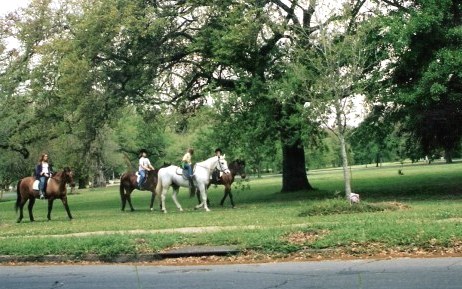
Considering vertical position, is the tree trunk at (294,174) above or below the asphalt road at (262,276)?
above

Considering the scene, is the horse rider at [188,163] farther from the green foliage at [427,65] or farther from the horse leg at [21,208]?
the green foliage at [427,65]

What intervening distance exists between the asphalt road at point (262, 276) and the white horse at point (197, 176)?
13.7 metres

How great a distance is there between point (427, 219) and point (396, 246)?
151 inches

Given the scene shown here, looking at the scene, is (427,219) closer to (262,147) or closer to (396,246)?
(396,246)

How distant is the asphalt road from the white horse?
13.7 meters

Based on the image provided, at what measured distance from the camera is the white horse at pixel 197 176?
1052 inches

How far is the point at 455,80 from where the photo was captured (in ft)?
85.3

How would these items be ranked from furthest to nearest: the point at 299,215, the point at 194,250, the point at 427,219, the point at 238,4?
the point at 238,4 < the point at 299,215 < the point at 427,219 < the point at 194,250

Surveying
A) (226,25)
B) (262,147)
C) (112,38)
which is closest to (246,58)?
(226,25)

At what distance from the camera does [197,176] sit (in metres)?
26.7

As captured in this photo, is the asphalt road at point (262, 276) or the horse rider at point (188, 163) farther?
the horse rider at point (188, 163)

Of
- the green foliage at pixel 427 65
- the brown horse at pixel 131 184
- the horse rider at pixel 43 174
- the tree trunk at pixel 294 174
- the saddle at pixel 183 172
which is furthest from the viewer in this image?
the tree trunk at pixel 294 174

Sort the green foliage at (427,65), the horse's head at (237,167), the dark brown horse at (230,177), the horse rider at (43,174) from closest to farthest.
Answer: the green foliage at (427,65) < the horse rider at (43,174) < the dark brown horse at (230,177) < the horse's head at (237,167)

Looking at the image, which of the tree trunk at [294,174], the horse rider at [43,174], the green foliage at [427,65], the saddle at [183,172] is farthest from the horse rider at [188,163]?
the tree trunk at [294,174]
